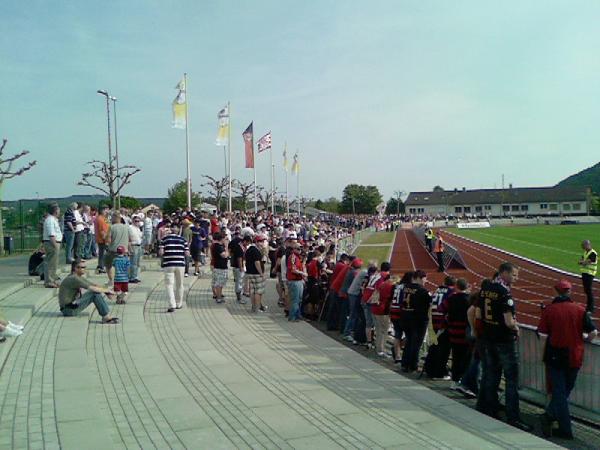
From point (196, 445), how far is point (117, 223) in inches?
323

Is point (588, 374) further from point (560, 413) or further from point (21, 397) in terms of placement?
point (21, 397)

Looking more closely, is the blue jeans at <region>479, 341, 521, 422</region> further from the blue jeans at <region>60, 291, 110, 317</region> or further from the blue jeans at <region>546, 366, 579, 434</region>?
the blue jeans at <region>60, 291, 110, 317</region>

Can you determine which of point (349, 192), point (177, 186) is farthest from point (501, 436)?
point (349, 192)

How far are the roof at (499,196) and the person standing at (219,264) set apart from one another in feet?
395

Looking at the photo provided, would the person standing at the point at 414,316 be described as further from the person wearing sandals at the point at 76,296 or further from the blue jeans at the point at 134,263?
the blue jeans at the point at 134,263

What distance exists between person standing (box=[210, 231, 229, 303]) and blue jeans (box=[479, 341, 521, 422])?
7719 millimetres

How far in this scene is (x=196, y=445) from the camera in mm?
5762

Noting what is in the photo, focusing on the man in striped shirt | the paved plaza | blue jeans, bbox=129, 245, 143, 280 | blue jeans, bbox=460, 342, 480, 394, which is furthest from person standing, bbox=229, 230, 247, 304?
blue jeans, bbox=460, 342, 480, 394

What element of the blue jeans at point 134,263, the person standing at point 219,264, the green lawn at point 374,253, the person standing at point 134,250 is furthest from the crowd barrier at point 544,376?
the green lawn at point 374,253

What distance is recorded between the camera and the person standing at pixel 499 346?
23.9 feet

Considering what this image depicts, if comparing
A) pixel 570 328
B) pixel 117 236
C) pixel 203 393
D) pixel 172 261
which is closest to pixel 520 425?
pixel 570 328

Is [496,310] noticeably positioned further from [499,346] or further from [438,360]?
[438,360]

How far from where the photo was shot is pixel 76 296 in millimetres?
11055

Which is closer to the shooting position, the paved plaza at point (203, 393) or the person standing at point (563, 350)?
the paved plaza at point (203, 393)
